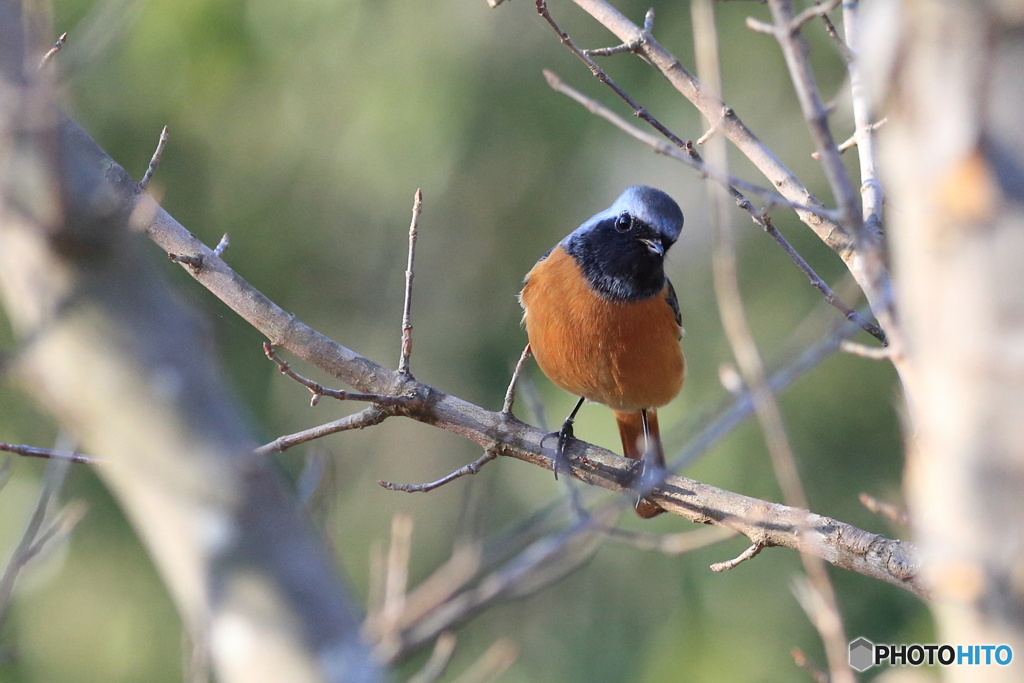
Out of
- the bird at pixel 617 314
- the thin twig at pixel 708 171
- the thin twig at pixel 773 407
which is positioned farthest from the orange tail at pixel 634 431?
the thin twig at pixel 773 407

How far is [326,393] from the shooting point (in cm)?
275

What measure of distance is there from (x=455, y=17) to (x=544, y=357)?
186 inches

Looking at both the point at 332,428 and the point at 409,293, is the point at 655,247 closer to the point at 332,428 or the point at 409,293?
the point at 409,293

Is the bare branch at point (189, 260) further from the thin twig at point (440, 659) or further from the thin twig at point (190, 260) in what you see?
the thin twig at point (440, 659)

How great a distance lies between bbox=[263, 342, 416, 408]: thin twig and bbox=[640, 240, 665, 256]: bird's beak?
1.74 m

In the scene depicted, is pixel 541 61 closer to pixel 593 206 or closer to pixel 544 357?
pixel 593 206

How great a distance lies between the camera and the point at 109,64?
7.84 metres

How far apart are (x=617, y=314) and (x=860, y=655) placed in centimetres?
192

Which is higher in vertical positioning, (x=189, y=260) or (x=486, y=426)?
(x=189, y=260)

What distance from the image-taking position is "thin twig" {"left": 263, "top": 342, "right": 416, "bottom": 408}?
271 centimetres

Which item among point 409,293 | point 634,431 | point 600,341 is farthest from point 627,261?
point 409,293

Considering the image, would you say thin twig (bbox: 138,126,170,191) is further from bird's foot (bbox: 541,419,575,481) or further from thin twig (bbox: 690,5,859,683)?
thin twig (bbox: 690,5,859,683)

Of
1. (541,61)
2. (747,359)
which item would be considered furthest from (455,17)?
(747,359)

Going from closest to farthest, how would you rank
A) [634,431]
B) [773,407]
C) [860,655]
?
[773,407] < [860,655] < [634,431]
